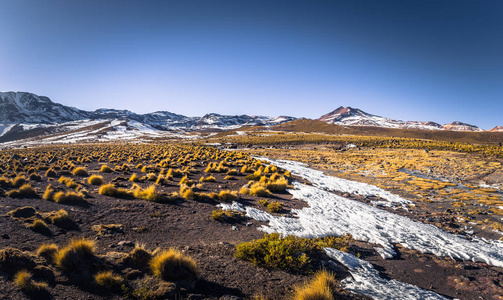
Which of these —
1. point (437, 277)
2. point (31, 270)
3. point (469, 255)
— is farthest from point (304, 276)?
point (469, 255)

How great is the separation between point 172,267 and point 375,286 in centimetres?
478

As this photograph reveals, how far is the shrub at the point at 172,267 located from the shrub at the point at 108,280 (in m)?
0.67

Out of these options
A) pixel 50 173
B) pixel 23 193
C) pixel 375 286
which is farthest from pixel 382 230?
pixel 50 173

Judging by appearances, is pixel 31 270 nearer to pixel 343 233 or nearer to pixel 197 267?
pixel 197 267

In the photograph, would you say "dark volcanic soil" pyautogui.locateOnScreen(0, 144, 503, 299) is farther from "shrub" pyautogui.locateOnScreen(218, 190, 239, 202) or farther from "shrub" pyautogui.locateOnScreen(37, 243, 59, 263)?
"shrub" pyautogui.locateOnScreen(218, 190, 239, 202)

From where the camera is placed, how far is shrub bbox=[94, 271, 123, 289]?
4289 millimetres

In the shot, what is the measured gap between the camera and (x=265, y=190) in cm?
1370

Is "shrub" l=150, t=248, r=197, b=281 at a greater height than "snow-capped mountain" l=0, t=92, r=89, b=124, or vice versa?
"snow-capped mountain" l=0, t=92, r=89, b=124

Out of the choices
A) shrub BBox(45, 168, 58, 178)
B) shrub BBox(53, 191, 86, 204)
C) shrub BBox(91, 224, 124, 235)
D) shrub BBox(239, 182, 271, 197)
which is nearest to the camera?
shrub BBox(91, 224, 124, 235)

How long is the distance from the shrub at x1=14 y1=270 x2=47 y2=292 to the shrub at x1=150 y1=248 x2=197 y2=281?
→ 193 centimetres

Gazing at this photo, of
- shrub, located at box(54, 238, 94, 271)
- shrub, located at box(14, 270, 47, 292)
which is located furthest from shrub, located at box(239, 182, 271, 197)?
shrub, located at box(14, 270, 47, 292)

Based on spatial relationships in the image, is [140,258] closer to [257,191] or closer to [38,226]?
[38,226]

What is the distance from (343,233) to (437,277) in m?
3.06

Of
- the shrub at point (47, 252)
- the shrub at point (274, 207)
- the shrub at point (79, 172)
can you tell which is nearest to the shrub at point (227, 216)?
the shrub at point (274, 207)
